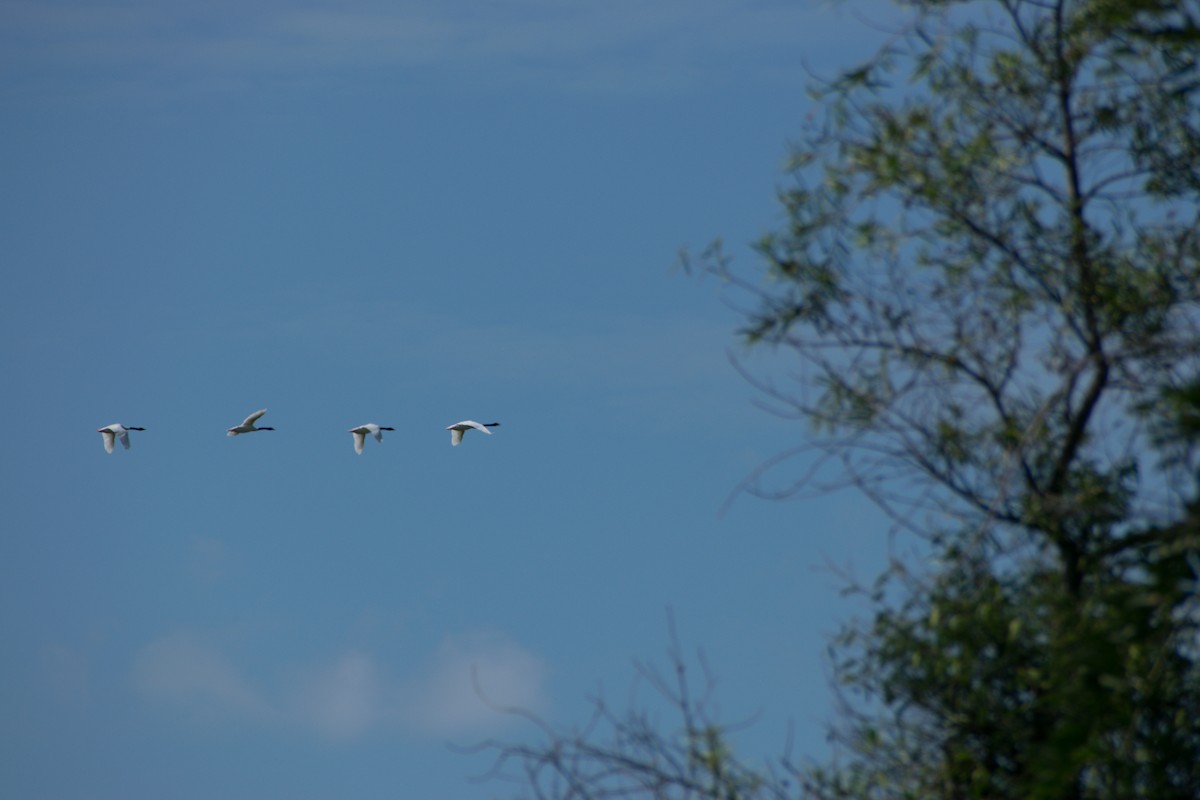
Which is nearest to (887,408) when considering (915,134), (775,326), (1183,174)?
(775,326)

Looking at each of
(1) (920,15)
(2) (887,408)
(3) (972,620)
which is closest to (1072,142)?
(1) (920,15)

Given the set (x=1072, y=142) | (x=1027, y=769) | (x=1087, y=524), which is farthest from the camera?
(x=1072, y=142)

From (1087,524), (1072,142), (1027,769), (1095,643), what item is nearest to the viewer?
(1095,643)

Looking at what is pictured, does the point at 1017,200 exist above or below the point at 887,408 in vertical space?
above

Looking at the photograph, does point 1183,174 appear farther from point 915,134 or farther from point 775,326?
point 775,326

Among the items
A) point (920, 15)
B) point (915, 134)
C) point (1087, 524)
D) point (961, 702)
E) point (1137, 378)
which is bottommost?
point (961, 702)

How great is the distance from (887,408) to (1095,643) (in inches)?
85.8

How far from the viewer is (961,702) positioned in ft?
31.0

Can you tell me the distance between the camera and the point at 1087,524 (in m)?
9.57

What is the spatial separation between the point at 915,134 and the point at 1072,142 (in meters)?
0.94

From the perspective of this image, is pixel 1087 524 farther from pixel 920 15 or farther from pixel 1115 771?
pixel 920 15

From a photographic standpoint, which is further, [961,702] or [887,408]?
[887,408]

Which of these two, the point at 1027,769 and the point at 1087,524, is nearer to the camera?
the point at 1027,769

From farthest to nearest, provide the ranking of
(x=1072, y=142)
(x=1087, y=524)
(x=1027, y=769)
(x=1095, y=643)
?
(x=1072, y=142)
(x=1087, y=524)
(x=1027, y=769)
(x=1095, y=643)
